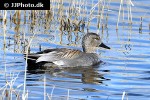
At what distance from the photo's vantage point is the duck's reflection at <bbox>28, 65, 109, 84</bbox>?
10641 millimetres

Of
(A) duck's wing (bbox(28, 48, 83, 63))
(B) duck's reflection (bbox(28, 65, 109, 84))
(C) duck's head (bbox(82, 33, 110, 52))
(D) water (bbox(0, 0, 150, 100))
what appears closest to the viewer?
(D) water (bbox(0, 0, 150, 100))

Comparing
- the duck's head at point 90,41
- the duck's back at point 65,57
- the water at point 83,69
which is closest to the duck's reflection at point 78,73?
the water at point 83,69

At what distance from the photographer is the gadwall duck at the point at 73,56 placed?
11.5 meters

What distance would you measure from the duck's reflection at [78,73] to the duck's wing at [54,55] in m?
0.18

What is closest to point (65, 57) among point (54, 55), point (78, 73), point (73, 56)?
point (73, 56)

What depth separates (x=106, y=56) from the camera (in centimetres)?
1285

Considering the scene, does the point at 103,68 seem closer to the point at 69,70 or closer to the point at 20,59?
the point at 69,70

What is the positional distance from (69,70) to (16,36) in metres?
2.76

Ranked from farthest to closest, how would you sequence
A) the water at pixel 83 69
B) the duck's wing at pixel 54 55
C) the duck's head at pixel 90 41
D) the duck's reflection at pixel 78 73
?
the duck's head at pixel 90 41
the duck's wing at pixel 54 55
the duck's reflection at pixel 78 73
the water at pixel 83 69

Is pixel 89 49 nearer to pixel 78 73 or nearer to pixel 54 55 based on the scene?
pixel 54 55

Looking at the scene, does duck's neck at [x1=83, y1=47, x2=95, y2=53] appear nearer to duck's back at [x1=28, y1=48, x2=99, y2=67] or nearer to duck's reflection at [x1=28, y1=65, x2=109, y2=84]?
duck's back at [x1=28, y1=48, x2=99, y2=67]

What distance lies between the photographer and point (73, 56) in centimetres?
1212

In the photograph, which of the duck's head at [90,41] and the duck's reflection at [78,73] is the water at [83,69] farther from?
the duck's head at [90,41]

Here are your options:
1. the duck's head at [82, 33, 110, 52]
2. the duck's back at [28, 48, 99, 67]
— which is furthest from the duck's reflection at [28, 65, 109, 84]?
the duck's head at [82, 33, 110, 52]
